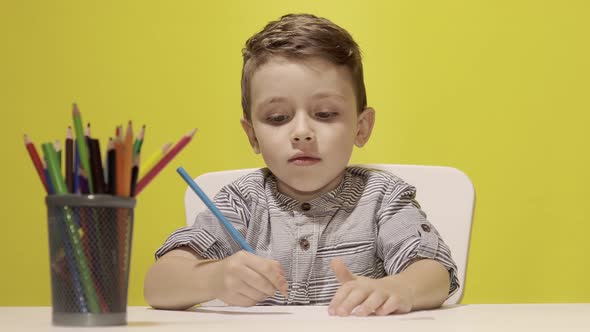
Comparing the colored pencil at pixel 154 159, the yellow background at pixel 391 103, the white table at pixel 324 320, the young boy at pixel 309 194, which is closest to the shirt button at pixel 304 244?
the young boy at pixel 309 194

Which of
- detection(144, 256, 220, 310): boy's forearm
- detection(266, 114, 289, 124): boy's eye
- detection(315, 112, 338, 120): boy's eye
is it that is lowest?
detection(144, 256, 220, 310): boy's forearm

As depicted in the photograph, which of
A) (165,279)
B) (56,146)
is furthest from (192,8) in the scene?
(56,146)

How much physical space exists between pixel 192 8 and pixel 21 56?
38cm

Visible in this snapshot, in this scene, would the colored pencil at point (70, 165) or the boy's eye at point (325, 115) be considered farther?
the boy's eye at point (325, 115)

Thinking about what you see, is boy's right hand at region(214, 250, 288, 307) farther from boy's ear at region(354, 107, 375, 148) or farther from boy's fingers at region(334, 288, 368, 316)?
boy's ear at region(354, 107, 375, 148)

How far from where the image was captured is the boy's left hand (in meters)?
0.67

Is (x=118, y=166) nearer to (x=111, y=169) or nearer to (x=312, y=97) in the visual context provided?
(x=111, y=169)

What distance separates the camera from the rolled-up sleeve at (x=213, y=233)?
0.90 metres

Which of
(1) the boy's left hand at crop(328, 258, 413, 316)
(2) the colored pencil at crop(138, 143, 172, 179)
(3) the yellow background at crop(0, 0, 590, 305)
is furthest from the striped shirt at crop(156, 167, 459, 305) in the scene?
(3) the yellow background at crop(0, 0, 590, 305)

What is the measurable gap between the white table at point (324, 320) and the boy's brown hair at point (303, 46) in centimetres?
34

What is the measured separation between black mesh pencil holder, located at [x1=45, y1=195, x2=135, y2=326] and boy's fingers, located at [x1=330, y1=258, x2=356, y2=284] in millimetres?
197

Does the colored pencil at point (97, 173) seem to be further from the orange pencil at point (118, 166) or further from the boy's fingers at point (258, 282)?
the boy's fingers at point (258, 282)

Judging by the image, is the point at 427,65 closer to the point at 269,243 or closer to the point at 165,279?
the point at 269,243

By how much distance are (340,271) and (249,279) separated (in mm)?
72
